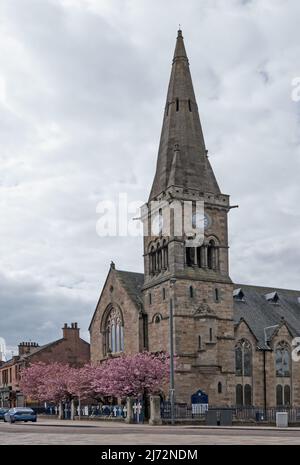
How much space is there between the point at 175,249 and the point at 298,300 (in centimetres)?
2276

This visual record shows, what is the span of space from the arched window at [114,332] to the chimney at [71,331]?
494 inches

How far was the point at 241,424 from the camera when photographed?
4553cm

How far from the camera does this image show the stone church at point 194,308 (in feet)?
198

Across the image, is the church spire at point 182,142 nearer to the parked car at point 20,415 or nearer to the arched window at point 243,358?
the arched window at point 243,358

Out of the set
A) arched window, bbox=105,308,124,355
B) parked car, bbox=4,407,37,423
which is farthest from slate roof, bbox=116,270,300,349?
parked car, bbox=4,407,37,423

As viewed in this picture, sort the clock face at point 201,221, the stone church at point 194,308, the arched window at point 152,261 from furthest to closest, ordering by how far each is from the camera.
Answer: the arched window at point 152,261 < the clock face at point 201,221 < the stone church at point 194,308

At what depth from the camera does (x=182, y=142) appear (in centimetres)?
6706

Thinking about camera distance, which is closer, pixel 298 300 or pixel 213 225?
pixel 213 225

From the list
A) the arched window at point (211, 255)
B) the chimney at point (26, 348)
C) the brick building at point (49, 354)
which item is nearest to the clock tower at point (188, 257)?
the arched window at point (211, 255)

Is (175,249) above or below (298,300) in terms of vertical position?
above

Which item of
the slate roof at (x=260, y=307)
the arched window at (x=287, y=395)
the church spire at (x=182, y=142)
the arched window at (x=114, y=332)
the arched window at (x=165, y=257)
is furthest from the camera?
the arched window at (x=114, y=332)

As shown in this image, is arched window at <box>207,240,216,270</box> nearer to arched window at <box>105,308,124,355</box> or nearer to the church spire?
the church spire
